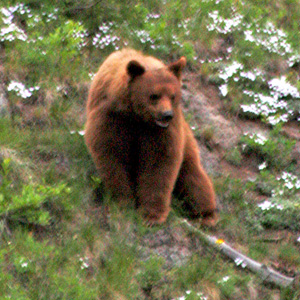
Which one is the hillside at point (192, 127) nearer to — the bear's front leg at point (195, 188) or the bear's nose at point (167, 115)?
the bear's front leg at point (195, 188)

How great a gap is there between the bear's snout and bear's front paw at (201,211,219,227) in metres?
1.40

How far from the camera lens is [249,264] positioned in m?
6.07

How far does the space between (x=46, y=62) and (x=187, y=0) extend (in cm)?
297

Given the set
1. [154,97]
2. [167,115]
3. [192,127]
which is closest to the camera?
[167,115]

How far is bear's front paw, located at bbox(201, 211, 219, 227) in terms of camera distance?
6.73 meters

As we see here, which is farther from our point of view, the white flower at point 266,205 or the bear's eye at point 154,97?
the white flower at point 266,205

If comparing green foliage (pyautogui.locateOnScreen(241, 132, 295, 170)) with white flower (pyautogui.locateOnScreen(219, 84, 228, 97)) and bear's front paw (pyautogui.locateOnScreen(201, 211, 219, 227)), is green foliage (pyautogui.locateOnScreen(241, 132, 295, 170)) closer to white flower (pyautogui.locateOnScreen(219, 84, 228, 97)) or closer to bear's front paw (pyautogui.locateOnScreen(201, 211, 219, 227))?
white flower (pyautogui.locateOnScreen(219, 84, 228, 97))

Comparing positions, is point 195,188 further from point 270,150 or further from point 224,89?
point 224,89

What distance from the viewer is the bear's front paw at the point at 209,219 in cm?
673

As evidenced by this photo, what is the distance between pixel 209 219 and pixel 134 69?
77.2 inches

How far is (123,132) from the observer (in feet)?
19.8

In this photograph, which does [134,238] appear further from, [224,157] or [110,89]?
[224,157]

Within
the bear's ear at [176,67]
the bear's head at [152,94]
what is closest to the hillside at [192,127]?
the bear's head at [152,94]

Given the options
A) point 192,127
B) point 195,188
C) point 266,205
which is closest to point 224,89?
point 192,127
